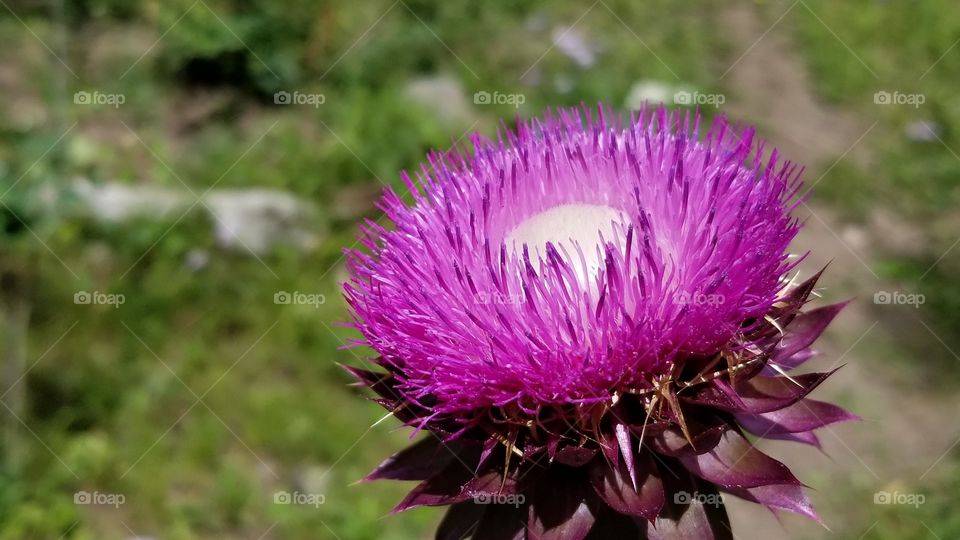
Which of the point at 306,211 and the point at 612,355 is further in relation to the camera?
the point at 306,211

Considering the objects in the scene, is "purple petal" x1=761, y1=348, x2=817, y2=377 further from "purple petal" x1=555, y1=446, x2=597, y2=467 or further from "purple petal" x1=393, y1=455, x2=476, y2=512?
"purple petal" x1=393, y1=455, x2=476, y2=512

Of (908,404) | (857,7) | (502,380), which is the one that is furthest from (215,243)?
(857,7)

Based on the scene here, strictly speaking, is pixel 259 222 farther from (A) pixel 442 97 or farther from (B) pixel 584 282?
(B) pixel 584 282

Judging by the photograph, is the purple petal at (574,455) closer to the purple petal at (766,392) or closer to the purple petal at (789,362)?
the purple petal at (766,392)

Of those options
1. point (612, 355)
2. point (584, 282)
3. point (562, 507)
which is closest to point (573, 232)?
point (584, 282)

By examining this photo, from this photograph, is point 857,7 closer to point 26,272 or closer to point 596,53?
point 596,53

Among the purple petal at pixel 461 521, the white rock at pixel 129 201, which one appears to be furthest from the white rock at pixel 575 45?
the purple petal at pixel 461 521
